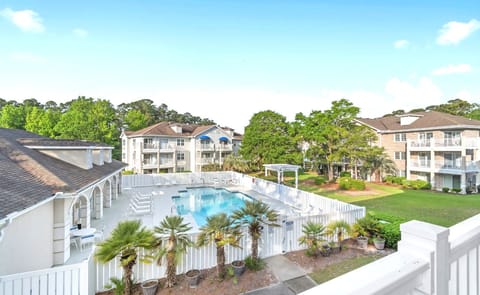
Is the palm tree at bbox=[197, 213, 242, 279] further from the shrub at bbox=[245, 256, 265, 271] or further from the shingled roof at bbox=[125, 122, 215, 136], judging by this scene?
the shingled roof at bbox=[125, 122, 215, 136]

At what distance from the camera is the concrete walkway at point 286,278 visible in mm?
5980

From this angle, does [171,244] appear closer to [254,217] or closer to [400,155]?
[254,217]

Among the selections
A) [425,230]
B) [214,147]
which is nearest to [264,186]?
[214,147]

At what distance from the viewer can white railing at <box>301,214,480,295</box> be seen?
106cm

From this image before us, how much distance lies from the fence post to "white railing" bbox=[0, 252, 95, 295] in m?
5.86

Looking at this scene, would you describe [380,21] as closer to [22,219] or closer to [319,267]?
[319,267]

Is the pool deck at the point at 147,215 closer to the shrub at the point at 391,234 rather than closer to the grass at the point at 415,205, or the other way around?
the grass at the point at 415,205

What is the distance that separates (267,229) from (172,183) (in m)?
18.3

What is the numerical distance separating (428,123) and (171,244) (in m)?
28.3

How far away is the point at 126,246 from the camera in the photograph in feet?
18.3

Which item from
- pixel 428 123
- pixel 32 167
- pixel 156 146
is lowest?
pixel 32 167

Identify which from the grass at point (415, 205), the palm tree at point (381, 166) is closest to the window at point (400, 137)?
the palm tree at point (381, 166)

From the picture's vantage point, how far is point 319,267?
7184 millimetres

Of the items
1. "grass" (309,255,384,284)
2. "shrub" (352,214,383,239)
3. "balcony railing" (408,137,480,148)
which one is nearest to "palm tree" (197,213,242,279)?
"grass" (309,255,384,284)
